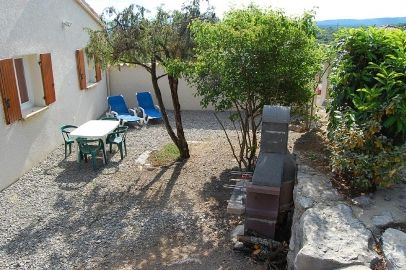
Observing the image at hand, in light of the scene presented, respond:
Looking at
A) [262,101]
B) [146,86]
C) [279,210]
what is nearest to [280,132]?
[279,210]

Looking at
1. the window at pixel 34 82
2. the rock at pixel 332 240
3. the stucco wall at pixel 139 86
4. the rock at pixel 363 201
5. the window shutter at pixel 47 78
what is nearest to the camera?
the rock at pixel 332 240

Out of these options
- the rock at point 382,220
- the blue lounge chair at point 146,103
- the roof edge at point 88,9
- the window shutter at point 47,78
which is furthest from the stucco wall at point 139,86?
the rock at point 382,220

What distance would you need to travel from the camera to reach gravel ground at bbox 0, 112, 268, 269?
454cm

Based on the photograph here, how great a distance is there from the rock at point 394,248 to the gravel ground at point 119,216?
5.51 feet

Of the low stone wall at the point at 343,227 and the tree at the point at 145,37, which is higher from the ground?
the tree at the point at 145,37

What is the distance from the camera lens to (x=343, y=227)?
10.0ft

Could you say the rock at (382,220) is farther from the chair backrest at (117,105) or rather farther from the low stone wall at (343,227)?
the chair backrest at (117,105)

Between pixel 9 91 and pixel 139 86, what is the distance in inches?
274

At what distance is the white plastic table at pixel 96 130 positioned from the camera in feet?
24.4

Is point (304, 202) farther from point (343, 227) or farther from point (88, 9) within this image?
point (88, 9)

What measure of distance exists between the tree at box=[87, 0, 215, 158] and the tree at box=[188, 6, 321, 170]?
1152 millimetres

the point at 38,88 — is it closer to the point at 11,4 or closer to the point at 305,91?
the point at 11,4

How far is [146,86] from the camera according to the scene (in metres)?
13.3

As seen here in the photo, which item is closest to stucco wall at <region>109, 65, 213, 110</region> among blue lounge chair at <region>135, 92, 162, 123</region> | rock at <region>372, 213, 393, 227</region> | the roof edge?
blue lounge chair at <region>135, 92, 162, 123</region>
